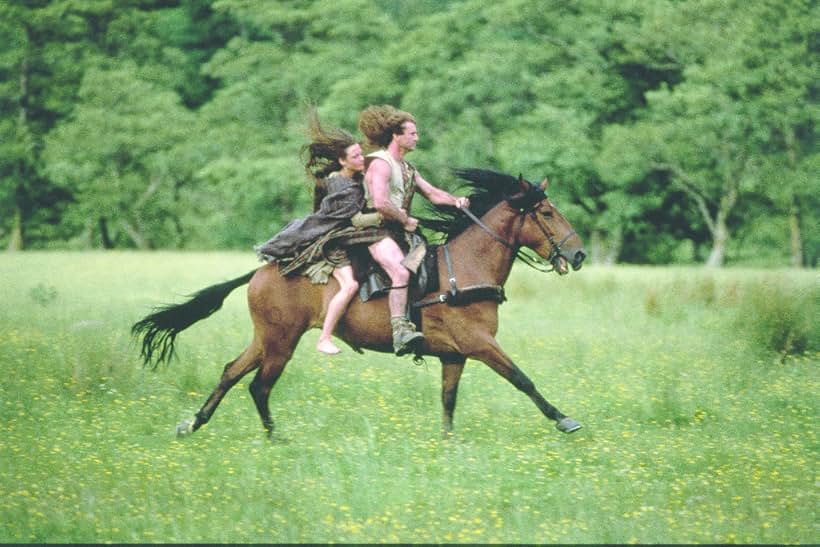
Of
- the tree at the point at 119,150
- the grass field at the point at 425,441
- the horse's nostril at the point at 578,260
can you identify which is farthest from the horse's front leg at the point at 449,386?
the tree at the point at 119,150

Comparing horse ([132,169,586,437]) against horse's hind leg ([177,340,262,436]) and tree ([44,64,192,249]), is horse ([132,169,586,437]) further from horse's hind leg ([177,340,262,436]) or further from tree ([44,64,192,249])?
tree ([44,64,192,249])

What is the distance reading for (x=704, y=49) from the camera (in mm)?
36000

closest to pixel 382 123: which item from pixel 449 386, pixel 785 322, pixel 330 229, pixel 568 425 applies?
pixel 330 229

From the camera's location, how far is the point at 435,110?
40875mm

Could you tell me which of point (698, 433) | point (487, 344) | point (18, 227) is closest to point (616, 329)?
point (698, 433)

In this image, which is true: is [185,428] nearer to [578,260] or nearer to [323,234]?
[323,234]

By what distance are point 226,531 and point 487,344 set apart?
3.15m

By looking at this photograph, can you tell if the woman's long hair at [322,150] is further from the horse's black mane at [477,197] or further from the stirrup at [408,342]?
the stirrup at [408,342]

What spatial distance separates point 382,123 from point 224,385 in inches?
102

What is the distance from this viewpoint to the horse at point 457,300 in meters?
9.01

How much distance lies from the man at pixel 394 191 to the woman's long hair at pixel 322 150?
0.68 ft

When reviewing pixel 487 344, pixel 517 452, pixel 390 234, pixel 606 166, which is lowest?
pixel 606 166

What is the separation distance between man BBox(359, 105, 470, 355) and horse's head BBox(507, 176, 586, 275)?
1.82 feet

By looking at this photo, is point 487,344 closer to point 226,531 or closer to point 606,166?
point 226,531
